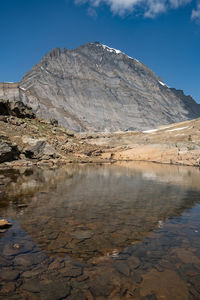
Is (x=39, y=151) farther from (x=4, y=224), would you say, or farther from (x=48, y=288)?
(x=48, y=288)

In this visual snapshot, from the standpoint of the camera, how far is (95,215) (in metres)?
7.89

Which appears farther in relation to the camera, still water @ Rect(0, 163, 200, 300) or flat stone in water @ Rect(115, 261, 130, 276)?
flat stone in water @ Rect(115, 261, 130, 276)

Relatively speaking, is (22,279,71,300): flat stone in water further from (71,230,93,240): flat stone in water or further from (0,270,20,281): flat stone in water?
(71,230,93,240): flat stone in water

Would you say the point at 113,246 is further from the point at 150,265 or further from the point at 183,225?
the point at 183,225

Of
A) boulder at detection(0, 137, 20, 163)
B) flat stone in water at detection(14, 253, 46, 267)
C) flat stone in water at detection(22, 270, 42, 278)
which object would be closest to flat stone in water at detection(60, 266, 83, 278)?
flat stone in water at detection(22, 270, 42, 278)

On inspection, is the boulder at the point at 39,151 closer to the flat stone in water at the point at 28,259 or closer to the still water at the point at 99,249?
the still water at the point at 99,249

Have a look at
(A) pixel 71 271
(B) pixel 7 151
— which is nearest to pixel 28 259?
(A) pixel 71 271

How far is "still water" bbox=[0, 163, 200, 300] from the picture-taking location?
390 centimetres

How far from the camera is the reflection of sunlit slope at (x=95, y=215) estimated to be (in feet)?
18.6

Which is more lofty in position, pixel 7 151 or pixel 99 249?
pixel 7 151

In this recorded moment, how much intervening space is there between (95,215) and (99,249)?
2.56 metres

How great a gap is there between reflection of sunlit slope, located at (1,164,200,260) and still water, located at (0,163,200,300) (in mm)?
25

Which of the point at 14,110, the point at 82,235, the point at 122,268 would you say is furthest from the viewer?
the point at 14,110

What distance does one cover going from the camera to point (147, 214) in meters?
8.15
